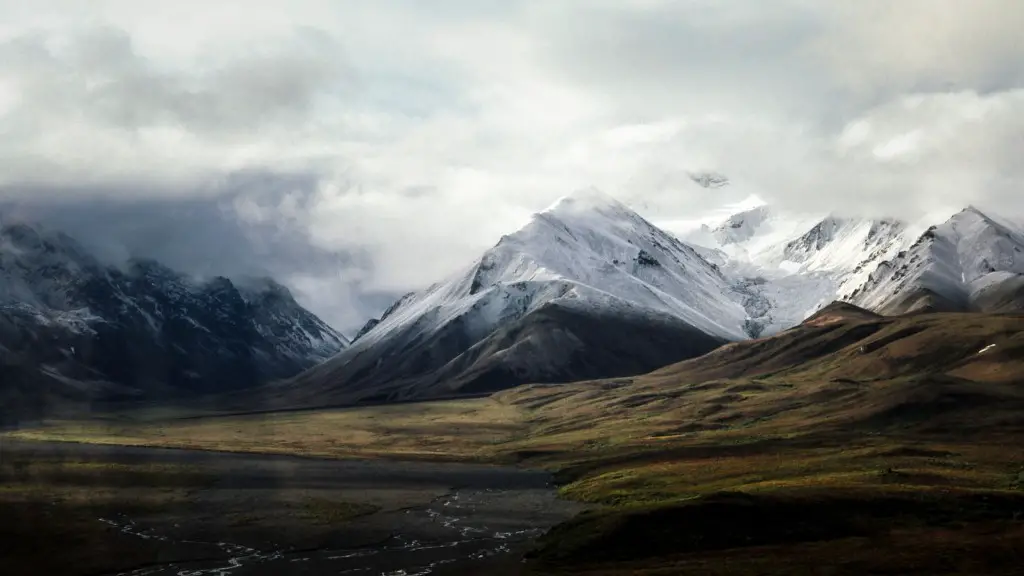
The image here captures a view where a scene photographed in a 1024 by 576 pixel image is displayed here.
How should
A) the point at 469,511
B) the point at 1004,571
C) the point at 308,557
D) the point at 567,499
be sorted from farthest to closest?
the point at 567,499 → the point at 469,511 → the point at 308,557 → the point at 1004,571

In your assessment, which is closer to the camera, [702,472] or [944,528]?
[944,528]

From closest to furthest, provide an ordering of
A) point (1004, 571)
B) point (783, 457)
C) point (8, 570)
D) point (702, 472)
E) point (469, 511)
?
point (1004, 571)
point (8, 570)
point (469, 511)
point (702, 472)
point (783, 457)

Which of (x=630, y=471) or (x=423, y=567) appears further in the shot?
(x=630, y=471)

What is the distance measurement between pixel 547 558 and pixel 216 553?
34620 mm

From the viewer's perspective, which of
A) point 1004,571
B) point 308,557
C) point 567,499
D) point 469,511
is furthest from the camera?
point 567,499

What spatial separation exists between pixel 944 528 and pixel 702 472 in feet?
191

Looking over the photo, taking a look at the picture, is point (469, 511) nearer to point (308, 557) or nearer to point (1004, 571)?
point (308, 557)

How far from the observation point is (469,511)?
147000 mm

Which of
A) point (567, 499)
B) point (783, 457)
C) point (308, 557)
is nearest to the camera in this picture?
point (308, 557)

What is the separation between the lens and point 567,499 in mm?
158000

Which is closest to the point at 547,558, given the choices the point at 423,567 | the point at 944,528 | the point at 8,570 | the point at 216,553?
the point at 423,567

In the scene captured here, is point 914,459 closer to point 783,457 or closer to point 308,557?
point 783,457

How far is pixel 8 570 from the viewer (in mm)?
103188

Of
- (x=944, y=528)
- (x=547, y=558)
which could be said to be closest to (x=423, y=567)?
(x=547, y=558)
